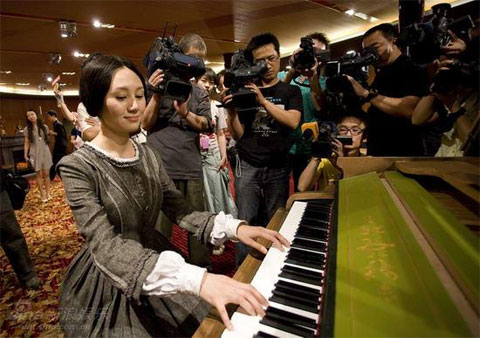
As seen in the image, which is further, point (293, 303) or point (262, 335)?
point (293, 303)

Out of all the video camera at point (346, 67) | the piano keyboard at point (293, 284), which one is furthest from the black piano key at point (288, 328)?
the video camera at point (346, 67)

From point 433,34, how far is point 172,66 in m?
1.54

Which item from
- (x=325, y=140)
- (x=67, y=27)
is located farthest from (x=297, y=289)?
(x=67, y=27)

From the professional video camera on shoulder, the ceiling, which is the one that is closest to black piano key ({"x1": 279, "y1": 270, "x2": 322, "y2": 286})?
the professional video camera on shoulder

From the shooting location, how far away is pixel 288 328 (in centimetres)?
82

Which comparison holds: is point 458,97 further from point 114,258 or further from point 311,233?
point 114,258

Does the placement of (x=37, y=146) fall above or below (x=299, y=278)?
above

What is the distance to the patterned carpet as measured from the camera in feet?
7.84

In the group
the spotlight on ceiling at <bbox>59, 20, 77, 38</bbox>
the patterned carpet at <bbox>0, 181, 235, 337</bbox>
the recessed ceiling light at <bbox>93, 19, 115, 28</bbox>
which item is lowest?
the patterned carpet at <bbox>0, 181, 235, 337</bbox>

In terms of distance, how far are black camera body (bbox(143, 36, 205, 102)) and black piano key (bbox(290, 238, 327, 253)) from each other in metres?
1.37

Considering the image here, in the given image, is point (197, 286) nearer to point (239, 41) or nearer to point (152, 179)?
point (152, 179)

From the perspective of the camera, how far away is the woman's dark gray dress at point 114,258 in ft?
3.20

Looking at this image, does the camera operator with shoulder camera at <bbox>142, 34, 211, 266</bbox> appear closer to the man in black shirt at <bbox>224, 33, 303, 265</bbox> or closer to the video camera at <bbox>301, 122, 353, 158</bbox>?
the man in black shirt at <bbox>224, 33, 303, 265</bbox>

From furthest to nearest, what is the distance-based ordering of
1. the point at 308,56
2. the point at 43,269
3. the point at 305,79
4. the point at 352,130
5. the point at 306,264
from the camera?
the point at 43,269
the point at 305,79
the point at 308,56
the point at 352,130
the point at 306,264
